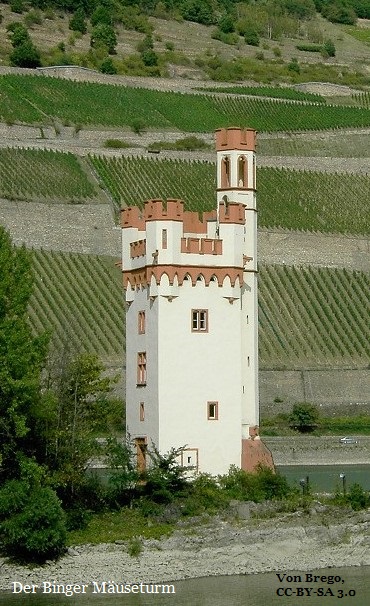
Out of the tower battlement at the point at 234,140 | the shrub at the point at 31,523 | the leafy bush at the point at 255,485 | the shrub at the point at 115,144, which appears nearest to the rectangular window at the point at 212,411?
the leafy bush at the point at 255,485

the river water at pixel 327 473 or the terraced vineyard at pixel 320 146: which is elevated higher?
the terraced vineyard at pixel 320 146

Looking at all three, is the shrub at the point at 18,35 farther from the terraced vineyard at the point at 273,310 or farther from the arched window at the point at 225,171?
the arched window at the point at 225,171

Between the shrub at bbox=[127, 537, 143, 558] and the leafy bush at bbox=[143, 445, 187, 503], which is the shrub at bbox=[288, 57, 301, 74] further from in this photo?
the shrub at bbox=[127, 537, 143, 558]

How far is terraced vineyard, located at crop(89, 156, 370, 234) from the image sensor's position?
4508 inches

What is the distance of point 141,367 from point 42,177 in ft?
208

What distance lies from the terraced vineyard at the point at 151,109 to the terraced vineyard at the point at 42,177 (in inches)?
A: 458

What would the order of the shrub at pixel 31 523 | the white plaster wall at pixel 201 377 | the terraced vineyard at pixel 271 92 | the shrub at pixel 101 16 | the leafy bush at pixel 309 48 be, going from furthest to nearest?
the leafy bush at pixel 309 48 → the shrub at pixel 101 16 → the terraced vineyard at pixel 271 92 → the white plaster wall at pixel 201 377 → the shrub at pixel 31 523

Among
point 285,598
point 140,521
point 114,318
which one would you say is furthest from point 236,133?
point 114,318

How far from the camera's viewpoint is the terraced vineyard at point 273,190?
11450 cm

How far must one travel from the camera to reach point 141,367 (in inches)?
2031

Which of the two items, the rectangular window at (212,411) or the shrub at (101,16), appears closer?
the rectangular window at (212,411)

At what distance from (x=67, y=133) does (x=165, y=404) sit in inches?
3240

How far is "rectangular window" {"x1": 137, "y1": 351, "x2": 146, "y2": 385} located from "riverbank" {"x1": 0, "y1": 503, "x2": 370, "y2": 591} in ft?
14.7

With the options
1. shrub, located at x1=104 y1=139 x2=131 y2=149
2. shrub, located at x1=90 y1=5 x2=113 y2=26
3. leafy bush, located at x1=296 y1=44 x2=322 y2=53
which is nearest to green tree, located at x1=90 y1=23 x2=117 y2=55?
shrub, located at x1=90 y1=5 x2=113 y2=26
